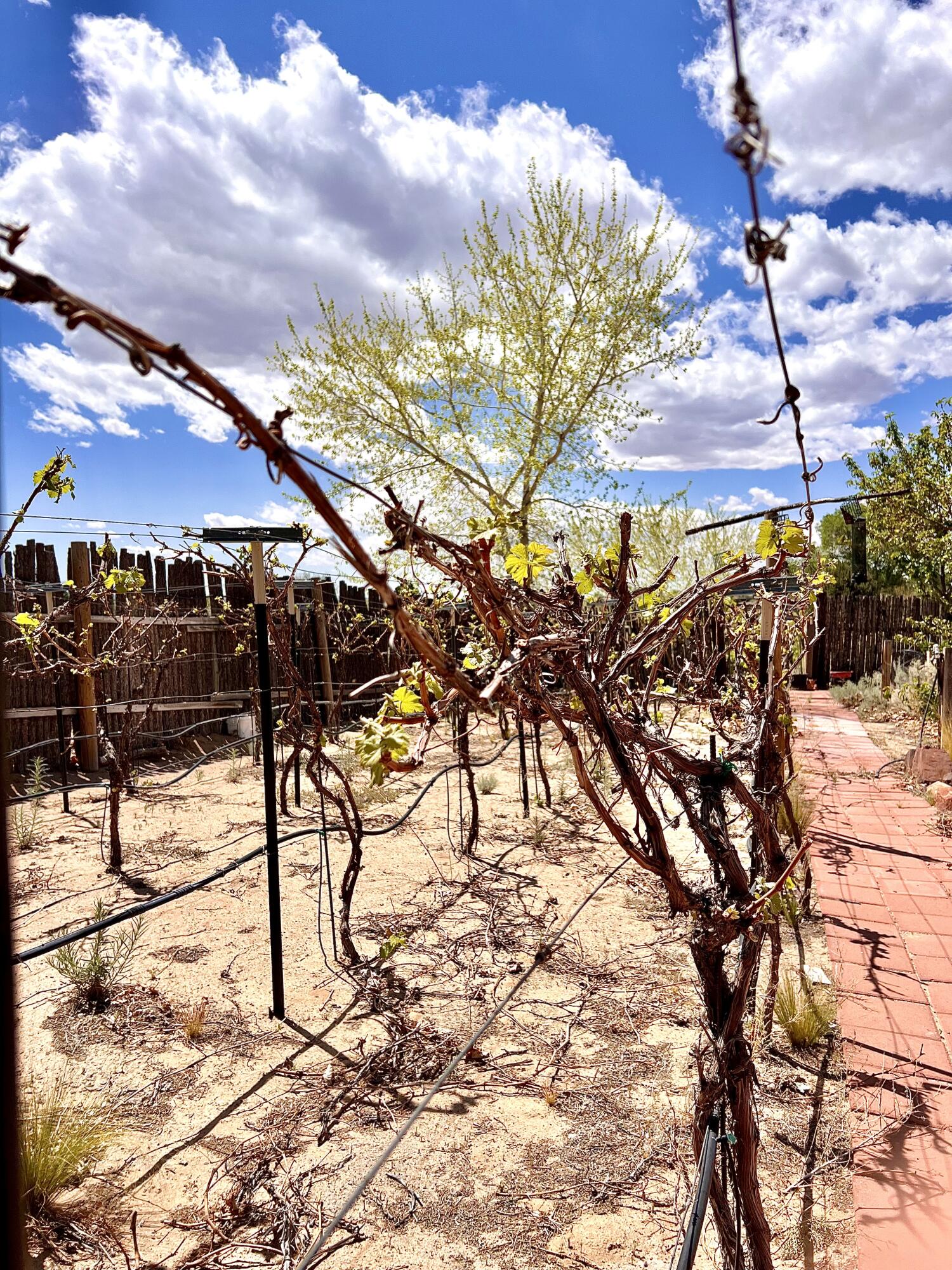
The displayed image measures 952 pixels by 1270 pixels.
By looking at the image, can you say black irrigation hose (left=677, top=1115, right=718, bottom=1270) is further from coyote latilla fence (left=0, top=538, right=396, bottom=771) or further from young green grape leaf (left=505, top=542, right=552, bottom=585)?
coyote latilla fence (left=0, top=538, right=396, bottom=771)

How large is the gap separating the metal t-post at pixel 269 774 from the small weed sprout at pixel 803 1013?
1.82 meters

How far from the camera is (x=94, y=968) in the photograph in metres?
2.98

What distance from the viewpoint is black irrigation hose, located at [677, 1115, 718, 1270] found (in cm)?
103

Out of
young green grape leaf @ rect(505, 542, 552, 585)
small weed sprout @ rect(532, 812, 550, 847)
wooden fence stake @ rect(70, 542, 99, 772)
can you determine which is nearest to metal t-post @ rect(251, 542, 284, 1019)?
young green grape leaf @ rect(505, 542, 552, 585)

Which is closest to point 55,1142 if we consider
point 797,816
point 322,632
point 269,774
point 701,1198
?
point 269,774

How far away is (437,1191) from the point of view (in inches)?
80.1

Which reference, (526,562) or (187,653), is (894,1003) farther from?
(187,653)

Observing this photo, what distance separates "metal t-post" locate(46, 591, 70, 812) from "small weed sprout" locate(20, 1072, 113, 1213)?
3752 mm

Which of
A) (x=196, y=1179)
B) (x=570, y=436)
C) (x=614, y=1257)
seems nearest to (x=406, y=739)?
(x=614, y=1257)

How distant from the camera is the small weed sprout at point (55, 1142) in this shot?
76.9 inches

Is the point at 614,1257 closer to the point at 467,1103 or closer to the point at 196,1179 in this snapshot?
the point at 467,1103

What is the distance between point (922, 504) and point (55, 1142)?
8328 mm

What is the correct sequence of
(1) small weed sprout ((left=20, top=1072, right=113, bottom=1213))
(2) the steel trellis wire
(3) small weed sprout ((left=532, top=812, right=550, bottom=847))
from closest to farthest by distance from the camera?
(2) the steel trellis wire → (1) small weed sprout ((left=20, top=1072, right=113, bottom=1213)) → (3) small weed sprout ((left=532, top=812, right=550, bottom=847))

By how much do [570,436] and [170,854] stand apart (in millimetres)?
8409
